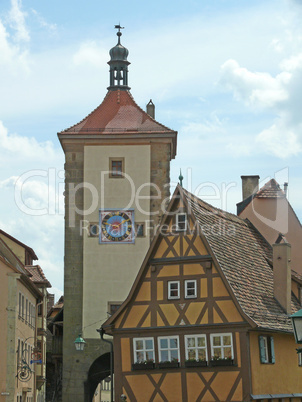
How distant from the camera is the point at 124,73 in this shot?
166 ft

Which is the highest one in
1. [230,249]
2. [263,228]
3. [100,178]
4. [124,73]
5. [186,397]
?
[124,73]

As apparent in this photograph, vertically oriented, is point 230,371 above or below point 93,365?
below

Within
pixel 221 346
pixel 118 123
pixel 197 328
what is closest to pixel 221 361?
pixel 221 346

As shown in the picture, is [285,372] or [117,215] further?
[117,215]

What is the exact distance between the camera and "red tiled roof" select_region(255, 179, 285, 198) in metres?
43.1

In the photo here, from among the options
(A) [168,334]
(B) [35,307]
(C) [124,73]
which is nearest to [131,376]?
(A) [168,334]

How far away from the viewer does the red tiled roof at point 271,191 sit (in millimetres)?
43125

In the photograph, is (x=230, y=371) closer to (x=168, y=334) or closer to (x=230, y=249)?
(x=168, y=334)

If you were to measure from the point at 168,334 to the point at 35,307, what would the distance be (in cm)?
2119

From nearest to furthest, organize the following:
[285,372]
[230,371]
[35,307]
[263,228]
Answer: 1. [230,371]
2. [285,372]
3. [263,228]
4. [35,307]

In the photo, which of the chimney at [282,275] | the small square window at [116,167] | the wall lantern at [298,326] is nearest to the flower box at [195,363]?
the chimney at [282,275]

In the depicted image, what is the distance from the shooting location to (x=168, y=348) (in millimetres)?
30328

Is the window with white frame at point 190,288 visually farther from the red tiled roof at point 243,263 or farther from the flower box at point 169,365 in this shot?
the flower box at point 169,365

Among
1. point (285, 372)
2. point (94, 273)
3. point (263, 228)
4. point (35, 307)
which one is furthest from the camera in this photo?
point (35, 307)
